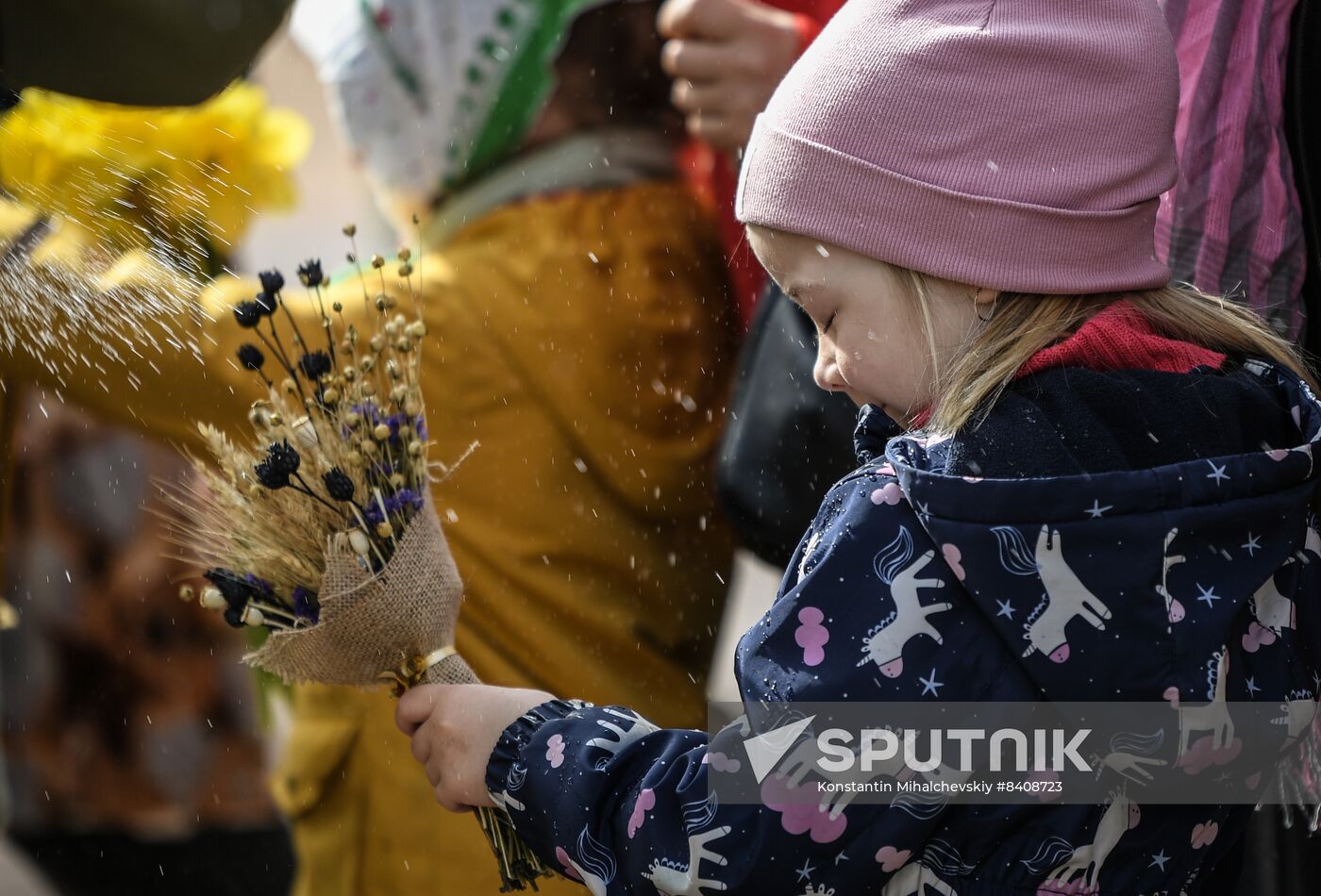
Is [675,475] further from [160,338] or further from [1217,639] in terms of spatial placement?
[1217,639]

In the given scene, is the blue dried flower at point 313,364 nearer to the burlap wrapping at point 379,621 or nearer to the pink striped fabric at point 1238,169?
the burlap wrapping at point 379,621

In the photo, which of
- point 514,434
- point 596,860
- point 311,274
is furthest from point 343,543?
point 514,434

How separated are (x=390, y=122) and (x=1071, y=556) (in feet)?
5.11

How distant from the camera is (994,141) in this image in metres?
1.28

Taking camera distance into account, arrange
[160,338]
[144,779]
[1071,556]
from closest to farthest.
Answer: [1071,556] → [160,338] → [144,779]

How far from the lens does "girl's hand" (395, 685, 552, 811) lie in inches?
56.5

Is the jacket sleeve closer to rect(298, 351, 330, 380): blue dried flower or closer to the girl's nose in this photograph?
the girl's nose

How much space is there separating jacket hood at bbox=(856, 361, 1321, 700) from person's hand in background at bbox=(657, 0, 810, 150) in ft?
3.55

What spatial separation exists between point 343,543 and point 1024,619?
0.74m

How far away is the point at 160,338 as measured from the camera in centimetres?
215

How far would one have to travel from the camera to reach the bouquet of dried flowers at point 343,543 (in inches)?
60.1

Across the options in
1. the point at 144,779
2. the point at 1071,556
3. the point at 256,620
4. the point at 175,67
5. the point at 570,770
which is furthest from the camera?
the point at 144,779

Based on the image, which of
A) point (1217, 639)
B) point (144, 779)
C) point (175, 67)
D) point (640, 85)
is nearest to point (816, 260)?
point (1217, 639)
